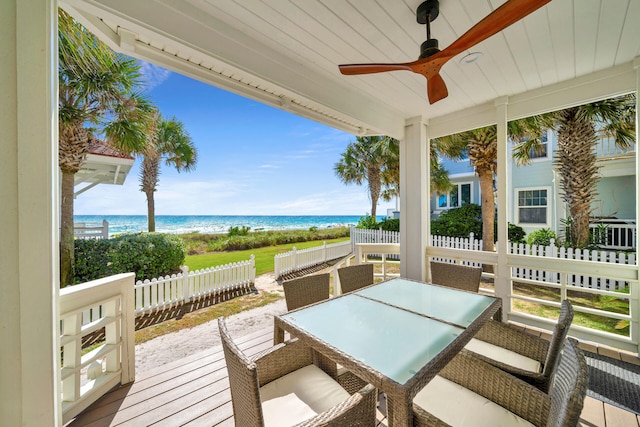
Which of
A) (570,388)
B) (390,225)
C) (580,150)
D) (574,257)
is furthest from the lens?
(390,225)

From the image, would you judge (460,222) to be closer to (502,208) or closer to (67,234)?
(502,208)

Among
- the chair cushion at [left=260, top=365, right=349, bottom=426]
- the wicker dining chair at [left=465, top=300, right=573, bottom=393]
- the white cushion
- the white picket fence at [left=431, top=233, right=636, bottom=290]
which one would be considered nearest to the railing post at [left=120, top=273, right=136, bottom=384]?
the chair cushion at [left=260, top=365, right=349, bottom=426]

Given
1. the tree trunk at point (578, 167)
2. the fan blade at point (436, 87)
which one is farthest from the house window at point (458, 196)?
the fan blade at point (436, 87)

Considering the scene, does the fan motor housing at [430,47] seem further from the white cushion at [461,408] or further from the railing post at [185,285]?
the railing post at [185,285]

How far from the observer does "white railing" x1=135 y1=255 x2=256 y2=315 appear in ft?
13.5

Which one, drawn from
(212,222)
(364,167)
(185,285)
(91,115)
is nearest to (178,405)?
(185,285)

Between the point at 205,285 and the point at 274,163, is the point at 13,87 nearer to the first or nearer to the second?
the point at 205,285

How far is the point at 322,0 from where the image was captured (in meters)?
1.62

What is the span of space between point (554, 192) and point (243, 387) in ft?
29.0

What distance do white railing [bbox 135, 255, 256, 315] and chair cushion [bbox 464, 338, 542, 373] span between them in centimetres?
465

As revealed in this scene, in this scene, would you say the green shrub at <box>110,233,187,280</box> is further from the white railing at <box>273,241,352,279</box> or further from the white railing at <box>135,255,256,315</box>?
the white railing at <box>273,241,352,279</box>

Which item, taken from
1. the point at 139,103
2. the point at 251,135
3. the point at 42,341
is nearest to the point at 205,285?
the point at 139,103

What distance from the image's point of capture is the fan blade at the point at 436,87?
1876 mm

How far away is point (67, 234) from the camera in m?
4.36
